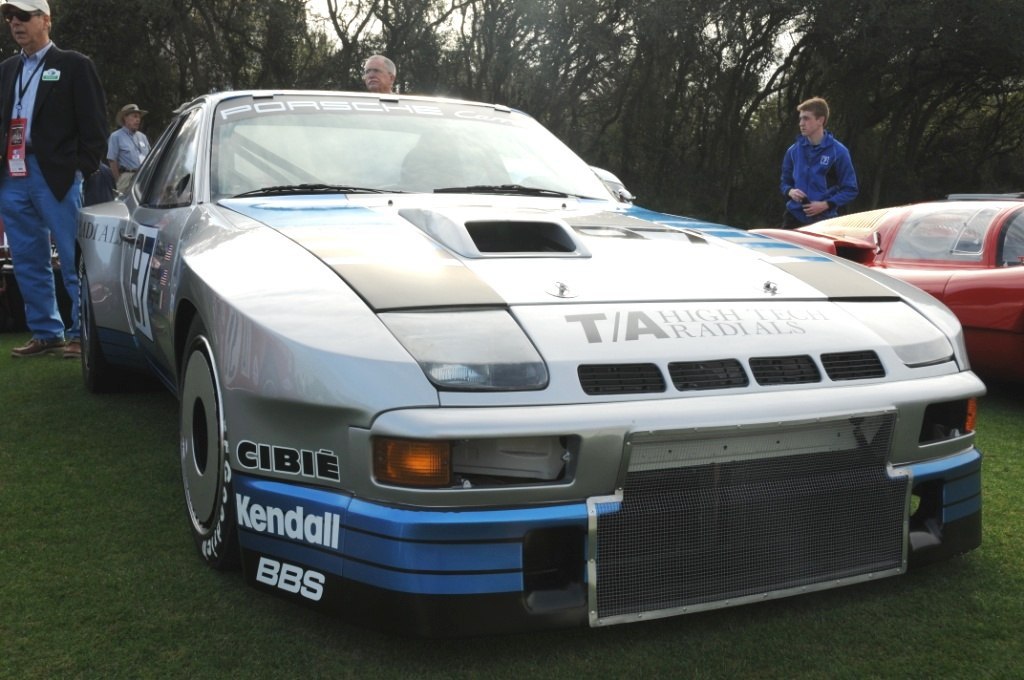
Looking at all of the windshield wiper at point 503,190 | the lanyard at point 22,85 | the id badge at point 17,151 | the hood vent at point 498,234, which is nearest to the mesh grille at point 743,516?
the hood vent at point 498,234

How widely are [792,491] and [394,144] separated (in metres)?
1.74

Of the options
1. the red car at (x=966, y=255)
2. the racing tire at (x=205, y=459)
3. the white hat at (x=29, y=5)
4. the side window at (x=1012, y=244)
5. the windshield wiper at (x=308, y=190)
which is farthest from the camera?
the white hat at (x=29, y=5)

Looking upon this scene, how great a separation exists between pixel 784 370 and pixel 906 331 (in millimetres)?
419

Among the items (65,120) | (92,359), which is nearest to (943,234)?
(92,359)

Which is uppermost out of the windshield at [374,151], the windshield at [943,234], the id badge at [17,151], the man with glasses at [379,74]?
the man with glasses at [379,74]

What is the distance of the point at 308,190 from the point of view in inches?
110

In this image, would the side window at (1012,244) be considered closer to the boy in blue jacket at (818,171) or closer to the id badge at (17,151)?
the boy in blue jacket at (818,171)

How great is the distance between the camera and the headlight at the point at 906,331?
6.96 feet

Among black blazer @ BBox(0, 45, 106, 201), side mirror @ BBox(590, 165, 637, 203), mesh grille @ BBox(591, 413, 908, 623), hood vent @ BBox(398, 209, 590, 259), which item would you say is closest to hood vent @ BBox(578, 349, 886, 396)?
mesh grille @ BBox(591, 413, 908, 623)

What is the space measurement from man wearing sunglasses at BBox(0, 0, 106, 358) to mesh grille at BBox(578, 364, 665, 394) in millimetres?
3928

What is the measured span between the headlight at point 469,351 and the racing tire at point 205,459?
53 cm

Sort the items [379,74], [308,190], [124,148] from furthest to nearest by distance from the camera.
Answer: [124,148]
[379,74]
[308,190]

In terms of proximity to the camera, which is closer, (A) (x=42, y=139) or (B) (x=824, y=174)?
(A) (x=42, y=139)

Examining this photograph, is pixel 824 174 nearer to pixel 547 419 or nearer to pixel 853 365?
pixel 853 365
